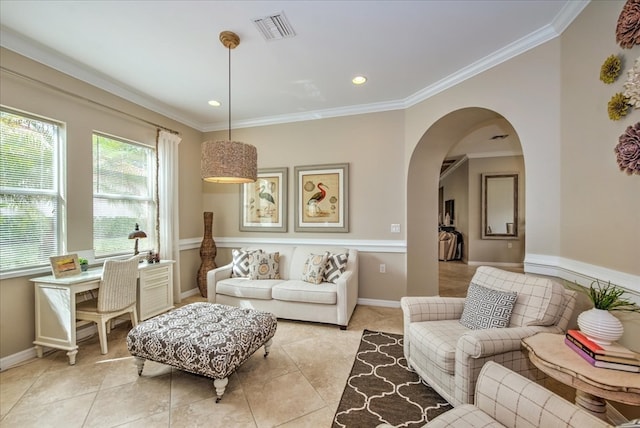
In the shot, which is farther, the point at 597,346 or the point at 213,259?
the point at 213,259

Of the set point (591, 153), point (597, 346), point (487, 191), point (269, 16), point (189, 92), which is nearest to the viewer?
point (597, 346)

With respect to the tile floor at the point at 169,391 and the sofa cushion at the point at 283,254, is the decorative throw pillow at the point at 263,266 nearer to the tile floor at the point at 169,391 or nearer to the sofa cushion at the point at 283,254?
the sofa cushion at the point at 283,254

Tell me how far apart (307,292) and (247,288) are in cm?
81

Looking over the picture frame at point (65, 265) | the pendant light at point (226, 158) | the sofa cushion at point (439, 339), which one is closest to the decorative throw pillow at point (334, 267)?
the sofa cushion at point (439, 339)

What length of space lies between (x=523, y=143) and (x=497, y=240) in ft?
17.0

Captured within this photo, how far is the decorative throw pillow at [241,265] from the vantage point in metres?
3.74

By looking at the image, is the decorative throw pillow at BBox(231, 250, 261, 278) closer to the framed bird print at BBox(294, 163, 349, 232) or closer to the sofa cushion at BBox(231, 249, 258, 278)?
the sofa cushion at BBox(231, 249, 258, 278)

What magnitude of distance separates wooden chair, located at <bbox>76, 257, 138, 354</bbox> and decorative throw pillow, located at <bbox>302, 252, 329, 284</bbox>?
193 centimetres

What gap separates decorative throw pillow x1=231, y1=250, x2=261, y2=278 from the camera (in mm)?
3736

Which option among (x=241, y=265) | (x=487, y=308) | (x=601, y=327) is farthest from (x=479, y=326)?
(x=241, y=265)

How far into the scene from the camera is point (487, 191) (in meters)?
6.69

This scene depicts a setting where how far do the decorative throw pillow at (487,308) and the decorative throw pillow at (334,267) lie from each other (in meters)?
1.57

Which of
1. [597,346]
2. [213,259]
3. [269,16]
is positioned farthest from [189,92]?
[597,346]

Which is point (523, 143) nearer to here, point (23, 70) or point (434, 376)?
point (434, 376)
